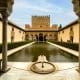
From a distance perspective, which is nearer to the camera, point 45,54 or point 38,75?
point 38,75

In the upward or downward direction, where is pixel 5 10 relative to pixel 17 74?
upward

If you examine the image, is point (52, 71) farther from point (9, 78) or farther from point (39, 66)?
point (9, 78)

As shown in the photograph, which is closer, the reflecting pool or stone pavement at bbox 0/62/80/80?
stone pavement at bbox 0/62/80/80

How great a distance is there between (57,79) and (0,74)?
2.18 m

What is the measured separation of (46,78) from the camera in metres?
6.20

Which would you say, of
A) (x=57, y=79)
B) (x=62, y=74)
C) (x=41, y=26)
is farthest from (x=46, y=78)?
(x=41, y=26)

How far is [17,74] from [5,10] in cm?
254

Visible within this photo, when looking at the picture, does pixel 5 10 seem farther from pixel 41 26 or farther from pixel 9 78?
pixel 41 26

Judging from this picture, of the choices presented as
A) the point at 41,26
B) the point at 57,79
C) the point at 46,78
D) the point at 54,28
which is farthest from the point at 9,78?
the point at 41,26

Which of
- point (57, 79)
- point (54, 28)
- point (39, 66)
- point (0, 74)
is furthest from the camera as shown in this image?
point (54, 28)

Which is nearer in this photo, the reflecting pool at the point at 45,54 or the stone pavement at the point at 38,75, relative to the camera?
the stone pavement at the point at 38,75

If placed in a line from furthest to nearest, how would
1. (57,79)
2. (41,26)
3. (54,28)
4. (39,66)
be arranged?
(41,26), (54,28), (39,66), (57,79)

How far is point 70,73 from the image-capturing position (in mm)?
6883

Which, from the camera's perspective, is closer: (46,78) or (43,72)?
(46,78)
